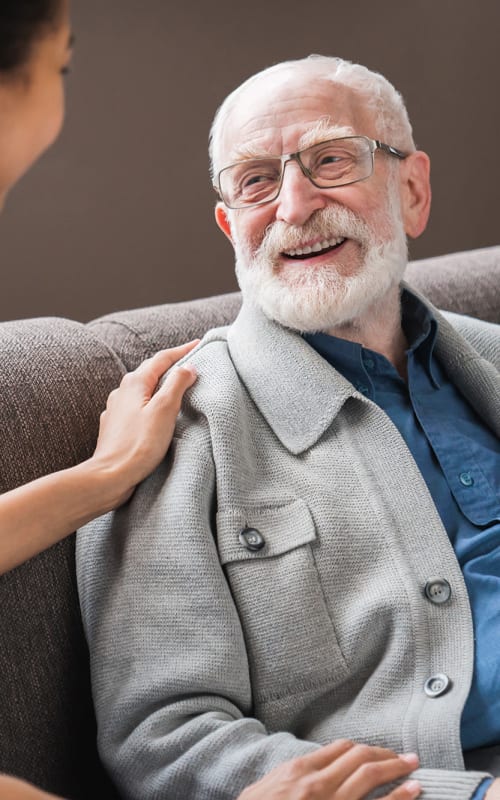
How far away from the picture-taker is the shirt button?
160 cm

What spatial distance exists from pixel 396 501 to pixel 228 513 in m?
0.25

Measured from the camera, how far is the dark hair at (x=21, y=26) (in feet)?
2.86

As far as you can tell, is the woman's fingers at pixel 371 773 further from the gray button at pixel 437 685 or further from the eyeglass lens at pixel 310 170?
the eyeglass lens at pixel 310 170

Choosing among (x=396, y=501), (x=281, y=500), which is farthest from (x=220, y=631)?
(x=396, y=501)

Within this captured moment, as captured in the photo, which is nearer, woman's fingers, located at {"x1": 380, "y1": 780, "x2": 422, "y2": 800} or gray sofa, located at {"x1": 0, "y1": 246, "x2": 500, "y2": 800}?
woman's fingers, located at {"x1": 380, "y1": 780, "x2": 422, "y2": 800}

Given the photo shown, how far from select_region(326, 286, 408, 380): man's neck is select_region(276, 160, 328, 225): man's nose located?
19cm

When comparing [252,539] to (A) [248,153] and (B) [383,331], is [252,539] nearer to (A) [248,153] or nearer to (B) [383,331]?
(B) [383,331]

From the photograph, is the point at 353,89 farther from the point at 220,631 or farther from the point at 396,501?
the point at 220,631

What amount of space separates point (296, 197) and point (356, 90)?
239 millimetres

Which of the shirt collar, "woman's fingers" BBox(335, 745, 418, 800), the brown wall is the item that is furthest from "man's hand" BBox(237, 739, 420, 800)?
the brown wall

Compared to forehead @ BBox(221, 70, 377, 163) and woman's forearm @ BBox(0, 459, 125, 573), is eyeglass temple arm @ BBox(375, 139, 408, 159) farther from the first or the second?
woman's forearm @ BBox(0, 459, 125, 573)

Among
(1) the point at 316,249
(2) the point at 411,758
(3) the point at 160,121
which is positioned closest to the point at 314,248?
(1) the point at 316,249

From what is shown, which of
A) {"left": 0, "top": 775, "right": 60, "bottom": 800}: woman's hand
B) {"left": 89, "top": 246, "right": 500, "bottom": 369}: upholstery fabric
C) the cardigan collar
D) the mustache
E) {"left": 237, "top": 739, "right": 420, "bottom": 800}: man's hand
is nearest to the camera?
{"left": 0, "top": 775, "right": 60, "bottom": 800}: woman's hand

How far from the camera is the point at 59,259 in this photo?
2.78 metres
